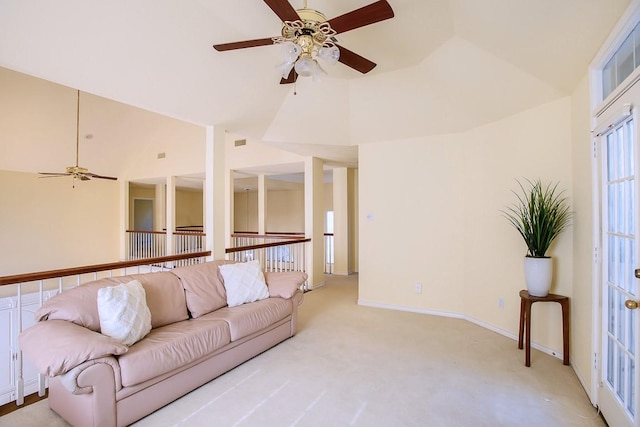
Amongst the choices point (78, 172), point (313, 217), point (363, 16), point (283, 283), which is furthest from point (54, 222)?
point (363, 16)

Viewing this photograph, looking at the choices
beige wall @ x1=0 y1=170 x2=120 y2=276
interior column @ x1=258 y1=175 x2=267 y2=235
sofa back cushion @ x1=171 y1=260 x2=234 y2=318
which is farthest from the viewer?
interior column @ x1=258 y1=175 x2=267 y2=235


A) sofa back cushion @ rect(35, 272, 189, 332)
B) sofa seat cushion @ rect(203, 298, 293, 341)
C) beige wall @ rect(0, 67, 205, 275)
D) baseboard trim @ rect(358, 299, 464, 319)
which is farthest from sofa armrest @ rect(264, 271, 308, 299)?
beige wall @ rect(0, 67, 205, 275)

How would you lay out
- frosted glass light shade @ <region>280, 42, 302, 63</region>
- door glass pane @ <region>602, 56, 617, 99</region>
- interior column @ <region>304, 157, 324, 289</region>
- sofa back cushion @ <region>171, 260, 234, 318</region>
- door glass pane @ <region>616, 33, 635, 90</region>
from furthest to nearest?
interior column @ <region>304, 157, 324, 289</region>, sofa back cushion @ <region>171, 260, 234, 318</region>, door glass pane @ <region>602, 56, 617, 99</region>, frosted glass light shade @ <region>280, 42, 302, 63</region>, door glass pane @ <region>616, 33, 635, 90</region>

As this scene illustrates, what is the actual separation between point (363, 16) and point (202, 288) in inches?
101

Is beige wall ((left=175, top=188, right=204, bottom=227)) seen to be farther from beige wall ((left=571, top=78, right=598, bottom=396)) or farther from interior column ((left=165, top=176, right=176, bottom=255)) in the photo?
beige wall ((left=571, top=78, right=598, bottom=396))

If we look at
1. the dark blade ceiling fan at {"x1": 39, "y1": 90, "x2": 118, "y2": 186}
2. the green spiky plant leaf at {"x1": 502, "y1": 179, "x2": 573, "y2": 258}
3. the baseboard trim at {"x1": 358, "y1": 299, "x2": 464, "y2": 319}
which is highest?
the dark blade ceiling fan at {"x1": 39, "y1": 90, "x2": 118, "y2": 186}

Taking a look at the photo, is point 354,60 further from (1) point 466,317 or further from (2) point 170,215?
(2) point 170,215

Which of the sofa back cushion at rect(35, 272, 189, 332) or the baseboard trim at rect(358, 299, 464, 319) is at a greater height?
the sofa back cushion at rect(35, 272, 189, 332)

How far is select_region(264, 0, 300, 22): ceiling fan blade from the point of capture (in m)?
1.64

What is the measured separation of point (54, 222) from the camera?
291 inches

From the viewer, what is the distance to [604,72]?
2.14 metres

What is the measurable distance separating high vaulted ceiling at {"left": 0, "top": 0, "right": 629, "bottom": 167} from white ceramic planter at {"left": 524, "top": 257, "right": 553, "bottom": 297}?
151cm

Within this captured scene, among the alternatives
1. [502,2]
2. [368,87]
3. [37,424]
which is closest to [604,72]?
[502,2]

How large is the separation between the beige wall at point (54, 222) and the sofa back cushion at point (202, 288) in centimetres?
653
